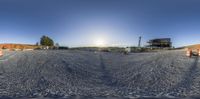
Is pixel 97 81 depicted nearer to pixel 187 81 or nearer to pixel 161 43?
pixel 187 81

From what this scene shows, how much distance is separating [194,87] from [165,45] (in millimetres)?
67798

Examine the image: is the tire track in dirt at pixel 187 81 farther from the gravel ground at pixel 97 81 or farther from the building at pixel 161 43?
the building at pixel 161 43

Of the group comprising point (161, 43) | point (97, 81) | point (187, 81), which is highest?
point (161, 43)

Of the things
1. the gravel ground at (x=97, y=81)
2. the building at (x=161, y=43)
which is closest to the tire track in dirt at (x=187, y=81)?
the gravel ground at (x=97, y=81)

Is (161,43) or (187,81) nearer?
(187,81)

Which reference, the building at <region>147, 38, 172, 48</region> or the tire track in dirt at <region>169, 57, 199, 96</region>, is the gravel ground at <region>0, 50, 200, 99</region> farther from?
the building at <region>147, 38, 172, 48</region>

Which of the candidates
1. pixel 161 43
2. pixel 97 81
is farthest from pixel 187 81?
pixel 161 43

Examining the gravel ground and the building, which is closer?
the gravel ground

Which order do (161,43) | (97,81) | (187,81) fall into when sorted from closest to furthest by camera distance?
(187,81) → (97,81) → (161,43)

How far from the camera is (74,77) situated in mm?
19297

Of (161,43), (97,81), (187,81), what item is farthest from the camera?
(161,43)

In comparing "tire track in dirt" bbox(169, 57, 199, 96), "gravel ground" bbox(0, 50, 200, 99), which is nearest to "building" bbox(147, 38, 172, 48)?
"gravel ground" bbox(0, 50, 200, 99)

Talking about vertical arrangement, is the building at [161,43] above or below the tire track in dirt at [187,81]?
above

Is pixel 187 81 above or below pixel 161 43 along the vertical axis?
below
